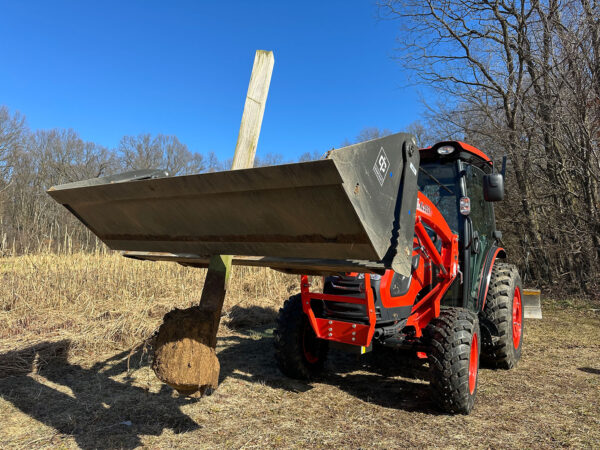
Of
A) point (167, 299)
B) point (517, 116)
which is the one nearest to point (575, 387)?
point (167, 299)

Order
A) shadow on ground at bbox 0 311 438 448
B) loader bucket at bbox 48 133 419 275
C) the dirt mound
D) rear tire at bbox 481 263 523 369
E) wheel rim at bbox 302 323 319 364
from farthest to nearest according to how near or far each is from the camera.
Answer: rear tire at bbox 481 263 523 369 < wheel rim at bbox 302 323 319 364 < shadow on ground at bbox 0 311 438 448 < the dirt mound < loader bucket at bbox 48 133 419 275

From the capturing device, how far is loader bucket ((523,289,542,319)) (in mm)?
6855

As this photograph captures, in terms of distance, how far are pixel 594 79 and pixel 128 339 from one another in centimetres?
954

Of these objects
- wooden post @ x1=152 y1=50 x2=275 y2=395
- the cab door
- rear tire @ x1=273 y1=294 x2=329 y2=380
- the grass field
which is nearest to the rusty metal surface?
wooden post @ x1=152 y1=50 x2=275 y2=395

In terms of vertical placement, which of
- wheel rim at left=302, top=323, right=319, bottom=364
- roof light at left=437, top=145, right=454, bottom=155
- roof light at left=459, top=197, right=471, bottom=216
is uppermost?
roof light at left=437, top=145, right=454, bottom=155

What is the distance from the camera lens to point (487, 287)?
14.3 ft

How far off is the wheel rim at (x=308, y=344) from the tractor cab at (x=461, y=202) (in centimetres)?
140

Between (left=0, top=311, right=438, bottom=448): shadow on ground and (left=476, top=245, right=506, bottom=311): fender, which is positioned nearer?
(left=0, top=311, right=438, bottom=448): shadow on ground

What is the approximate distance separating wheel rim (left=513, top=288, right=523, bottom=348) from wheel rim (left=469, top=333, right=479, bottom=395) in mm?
1566

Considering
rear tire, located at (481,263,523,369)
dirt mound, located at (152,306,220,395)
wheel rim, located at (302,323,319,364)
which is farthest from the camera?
rear tire, located at (481,263,523,369)

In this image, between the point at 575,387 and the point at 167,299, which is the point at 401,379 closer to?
the point at 575,387

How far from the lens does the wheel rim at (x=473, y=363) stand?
11.0 feet

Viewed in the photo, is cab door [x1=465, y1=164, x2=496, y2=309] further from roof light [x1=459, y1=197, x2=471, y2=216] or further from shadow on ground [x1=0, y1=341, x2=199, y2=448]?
shadow on ground [x1=0, y1=341, x2=199, y2=448]

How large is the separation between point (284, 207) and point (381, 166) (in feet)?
1.71
